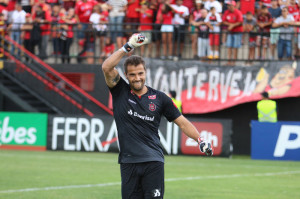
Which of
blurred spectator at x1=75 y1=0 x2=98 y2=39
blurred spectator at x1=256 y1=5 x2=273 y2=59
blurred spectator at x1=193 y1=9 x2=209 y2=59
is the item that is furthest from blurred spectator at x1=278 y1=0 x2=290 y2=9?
blurred spectator at x1=75 y1=0 x2=98 y2=39

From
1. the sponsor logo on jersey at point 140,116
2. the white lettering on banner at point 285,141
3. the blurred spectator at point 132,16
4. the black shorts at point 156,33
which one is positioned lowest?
the white lettering on banner at point 285,141

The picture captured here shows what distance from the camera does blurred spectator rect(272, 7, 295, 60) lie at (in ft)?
68.1

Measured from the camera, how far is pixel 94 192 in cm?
1172

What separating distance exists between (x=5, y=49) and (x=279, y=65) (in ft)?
31.3

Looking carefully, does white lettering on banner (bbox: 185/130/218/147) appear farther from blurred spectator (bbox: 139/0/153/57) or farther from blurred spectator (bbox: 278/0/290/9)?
blurred spectator (bbox: 278/0/290/9)

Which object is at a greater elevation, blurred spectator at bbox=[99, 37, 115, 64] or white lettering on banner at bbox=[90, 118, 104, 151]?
blurred spectator at bbox=[99, 37, 115, 64]

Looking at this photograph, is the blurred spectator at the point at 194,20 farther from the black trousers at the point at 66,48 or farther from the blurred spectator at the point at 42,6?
the blurred spectator at the point at 42,6

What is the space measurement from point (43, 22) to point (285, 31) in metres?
8.06

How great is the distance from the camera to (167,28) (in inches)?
866

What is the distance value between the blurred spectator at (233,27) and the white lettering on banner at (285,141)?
3678 millimetres

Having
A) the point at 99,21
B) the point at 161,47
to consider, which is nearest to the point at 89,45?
the point at 99,21

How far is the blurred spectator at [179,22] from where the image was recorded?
70.7ft

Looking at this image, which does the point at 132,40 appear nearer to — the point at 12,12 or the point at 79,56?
the point at 79,56

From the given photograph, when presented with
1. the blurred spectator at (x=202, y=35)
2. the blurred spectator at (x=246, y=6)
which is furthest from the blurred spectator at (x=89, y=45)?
the blurred spectator at (x=246, y=6)
